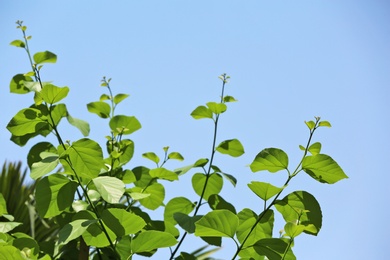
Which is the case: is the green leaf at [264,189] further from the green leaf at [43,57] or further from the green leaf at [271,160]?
the green leaf at [43,57]

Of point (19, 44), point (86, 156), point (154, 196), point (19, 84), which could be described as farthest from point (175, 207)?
point (19, 44)

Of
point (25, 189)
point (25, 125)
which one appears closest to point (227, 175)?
point (25, 125)

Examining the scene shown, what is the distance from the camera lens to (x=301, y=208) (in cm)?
76

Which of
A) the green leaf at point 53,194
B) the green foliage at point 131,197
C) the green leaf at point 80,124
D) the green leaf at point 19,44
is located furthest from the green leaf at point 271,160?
the green leaf at point 19,44

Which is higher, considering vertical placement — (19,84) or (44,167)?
(19,84)

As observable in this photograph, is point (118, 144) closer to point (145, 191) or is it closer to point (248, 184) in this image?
point (145, 191)

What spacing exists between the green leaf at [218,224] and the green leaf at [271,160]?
110 mm

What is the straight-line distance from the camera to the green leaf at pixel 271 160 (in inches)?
30.1

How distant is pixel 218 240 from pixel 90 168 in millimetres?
253

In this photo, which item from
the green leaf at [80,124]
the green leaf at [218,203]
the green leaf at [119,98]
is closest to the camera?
the green leaf at [218,203]

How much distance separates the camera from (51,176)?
2.44ft

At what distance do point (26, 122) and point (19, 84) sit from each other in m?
0.25

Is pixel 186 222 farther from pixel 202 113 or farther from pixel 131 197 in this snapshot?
pixel 202 113

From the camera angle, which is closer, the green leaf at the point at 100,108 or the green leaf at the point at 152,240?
the green leaf at the point at 152,240
